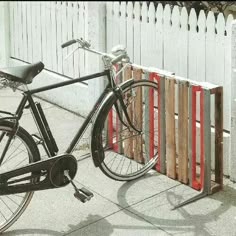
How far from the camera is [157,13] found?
5.81 m

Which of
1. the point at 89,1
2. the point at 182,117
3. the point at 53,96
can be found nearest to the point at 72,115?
the point at 53,96

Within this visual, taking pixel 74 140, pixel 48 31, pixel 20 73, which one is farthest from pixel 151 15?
pixel 48 31

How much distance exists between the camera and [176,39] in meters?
5.71

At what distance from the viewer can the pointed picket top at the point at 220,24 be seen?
522 cm

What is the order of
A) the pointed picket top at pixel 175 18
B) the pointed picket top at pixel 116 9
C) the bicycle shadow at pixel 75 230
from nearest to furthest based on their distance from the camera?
1. the bicycle shadow at pixel 75 230
2. the pointed picket top at pixel 175 18
3. the pointed picket top at pixel 116 9

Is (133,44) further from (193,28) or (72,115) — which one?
(72,115)

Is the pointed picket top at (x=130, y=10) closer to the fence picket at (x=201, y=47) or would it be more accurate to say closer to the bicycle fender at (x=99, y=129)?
the fence picket at (x=201, y=47)

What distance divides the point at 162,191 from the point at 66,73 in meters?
2.69

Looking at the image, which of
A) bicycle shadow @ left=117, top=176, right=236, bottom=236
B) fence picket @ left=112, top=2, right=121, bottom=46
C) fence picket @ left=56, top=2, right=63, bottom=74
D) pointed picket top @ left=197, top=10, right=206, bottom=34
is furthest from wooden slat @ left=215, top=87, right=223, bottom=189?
fence picket @ left=56, top=2, right=63, bottom=74

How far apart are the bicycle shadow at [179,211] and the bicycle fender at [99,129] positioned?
40 centimetres

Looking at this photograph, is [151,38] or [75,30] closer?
[151,38]

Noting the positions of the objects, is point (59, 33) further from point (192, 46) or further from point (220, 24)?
point (220, 24)

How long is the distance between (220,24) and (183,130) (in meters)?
0.98

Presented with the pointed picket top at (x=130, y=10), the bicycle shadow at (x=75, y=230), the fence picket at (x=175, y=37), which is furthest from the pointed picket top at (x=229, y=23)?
the bicycle shadow at (x=75, y=230)
